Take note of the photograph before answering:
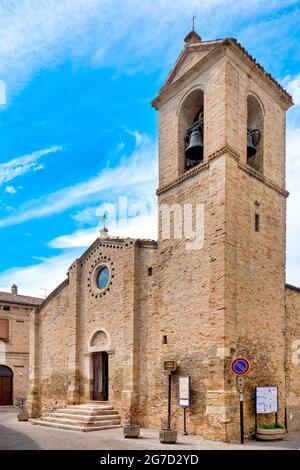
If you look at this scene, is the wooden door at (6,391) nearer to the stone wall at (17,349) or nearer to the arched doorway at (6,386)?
the arched doorway at (6,386)

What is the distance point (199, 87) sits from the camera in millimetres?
17484

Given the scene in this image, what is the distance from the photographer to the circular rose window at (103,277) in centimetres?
2048

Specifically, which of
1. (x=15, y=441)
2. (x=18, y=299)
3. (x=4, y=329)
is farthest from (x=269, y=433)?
(x=18, y=299)

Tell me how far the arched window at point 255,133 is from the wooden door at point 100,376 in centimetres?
1068

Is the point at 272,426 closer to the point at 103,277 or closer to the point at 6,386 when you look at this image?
the point at 103,277

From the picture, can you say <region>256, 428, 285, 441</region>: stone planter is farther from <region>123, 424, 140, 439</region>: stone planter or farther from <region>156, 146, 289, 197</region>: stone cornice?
<region>156, 146, 289, 197</region>: stone cornice

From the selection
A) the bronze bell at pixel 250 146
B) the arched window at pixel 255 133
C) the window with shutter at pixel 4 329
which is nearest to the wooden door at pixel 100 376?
the arched window at pixel 255 133

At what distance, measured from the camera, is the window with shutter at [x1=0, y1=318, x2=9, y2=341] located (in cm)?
3114

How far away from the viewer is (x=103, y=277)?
20797mm

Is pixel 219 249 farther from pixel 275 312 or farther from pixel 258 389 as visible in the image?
pixel 258 389
